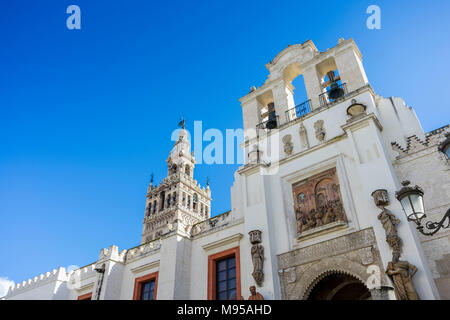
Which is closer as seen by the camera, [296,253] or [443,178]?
[443,178]

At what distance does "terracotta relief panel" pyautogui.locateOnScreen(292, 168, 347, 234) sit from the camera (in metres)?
12.1

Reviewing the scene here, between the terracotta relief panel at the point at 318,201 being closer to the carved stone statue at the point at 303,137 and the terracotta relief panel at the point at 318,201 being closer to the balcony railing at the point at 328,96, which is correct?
the carved stone statue at the point at 303,137

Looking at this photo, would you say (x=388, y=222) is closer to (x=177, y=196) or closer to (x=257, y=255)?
(x=257, y=255)

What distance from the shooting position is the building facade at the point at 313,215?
33.8 ft

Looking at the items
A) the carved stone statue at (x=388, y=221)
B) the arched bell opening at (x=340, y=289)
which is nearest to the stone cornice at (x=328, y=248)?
the carved stone statue at (x=388, y=221)

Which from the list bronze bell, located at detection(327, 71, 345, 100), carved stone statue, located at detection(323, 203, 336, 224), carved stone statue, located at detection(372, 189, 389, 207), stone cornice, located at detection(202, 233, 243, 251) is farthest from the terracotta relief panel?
bronze bell, located at detection(327, 71, 345, 100)

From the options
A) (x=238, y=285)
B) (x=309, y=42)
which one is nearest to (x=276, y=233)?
(x=238, y=285)

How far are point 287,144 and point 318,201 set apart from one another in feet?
10.0

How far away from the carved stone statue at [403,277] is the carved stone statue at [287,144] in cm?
620

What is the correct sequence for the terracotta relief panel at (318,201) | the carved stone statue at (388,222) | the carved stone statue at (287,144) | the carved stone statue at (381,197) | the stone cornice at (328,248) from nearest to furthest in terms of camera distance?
1. the carved stone statue at (388,222)
2. the carved stone statue at (381,197)
3. the stone cornice at (328,248)
4. the terracotta relief panel at (318,201)
5. the carved stone statue at (287,144)

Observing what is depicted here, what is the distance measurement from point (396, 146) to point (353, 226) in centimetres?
335

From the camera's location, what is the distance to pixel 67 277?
19.7 m

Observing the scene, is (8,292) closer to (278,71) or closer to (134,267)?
(134,267)

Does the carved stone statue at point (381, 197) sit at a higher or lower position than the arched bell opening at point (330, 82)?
lower
